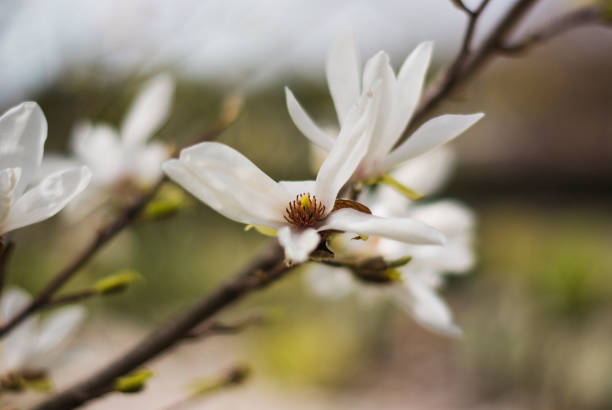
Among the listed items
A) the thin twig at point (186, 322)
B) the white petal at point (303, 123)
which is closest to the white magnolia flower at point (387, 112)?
the white petal at point (303, 123)

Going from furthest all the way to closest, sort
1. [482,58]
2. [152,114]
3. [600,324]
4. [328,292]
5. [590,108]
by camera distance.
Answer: [590,108], [600,324], [328,292], [152,114], [482,58]

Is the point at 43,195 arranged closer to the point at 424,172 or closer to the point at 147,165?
the point at 147,165

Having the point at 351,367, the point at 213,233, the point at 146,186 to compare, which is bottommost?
the point at 146,186

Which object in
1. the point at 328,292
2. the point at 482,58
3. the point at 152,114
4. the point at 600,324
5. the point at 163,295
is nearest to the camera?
the point at 482,58

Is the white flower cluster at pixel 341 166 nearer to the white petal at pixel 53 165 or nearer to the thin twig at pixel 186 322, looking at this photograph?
the thin twig at pixel 186 322

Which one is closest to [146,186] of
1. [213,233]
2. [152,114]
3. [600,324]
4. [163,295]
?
[152,114]

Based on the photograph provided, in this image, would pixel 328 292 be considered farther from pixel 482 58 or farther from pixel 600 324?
pixel 600 324

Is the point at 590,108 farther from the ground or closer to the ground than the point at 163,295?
farther from the ground
